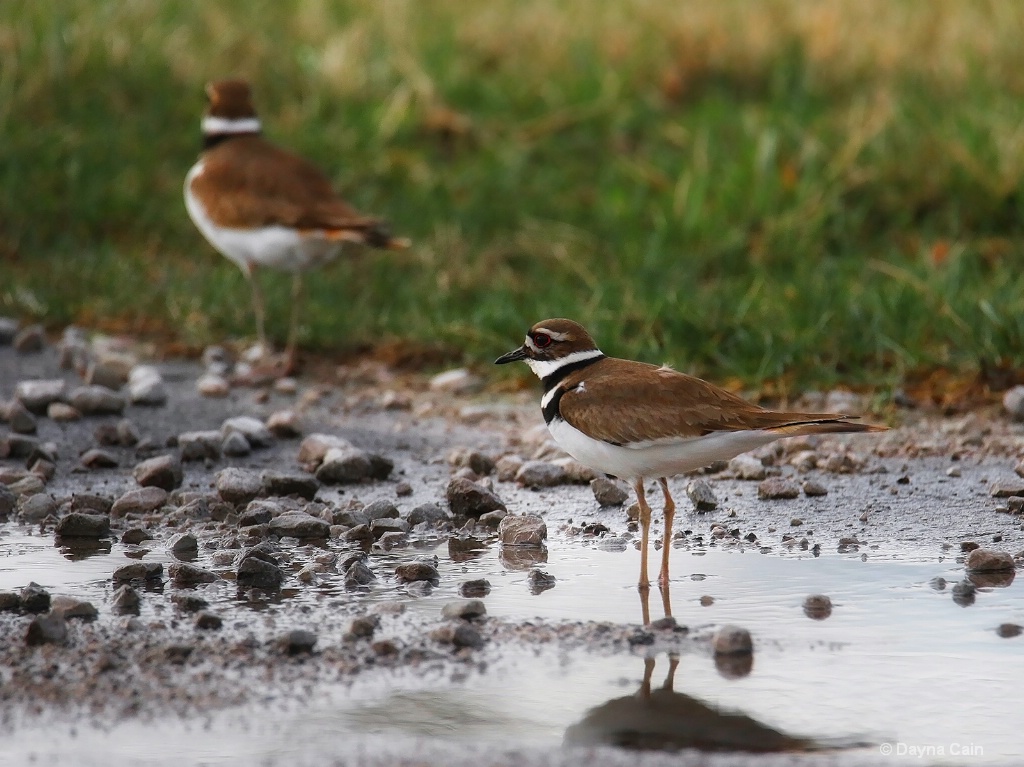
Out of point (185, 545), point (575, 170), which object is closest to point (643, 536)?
point (185, 545)

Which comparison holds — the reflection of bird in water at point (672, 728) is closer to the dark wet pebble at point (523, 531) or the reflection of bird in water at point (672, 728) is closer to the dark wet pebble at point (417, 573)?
the dark wet pebble at point (417, 573)

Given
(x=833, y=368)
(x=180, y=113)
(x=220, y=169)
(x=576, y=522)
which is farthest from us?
(x=180, y=113)

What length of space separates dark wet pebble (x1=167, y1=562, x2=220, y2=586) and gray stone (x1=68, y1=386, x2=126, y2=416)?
8.16 feet

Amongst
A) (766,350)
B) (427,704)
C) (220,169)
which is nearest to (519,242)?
(220,169)

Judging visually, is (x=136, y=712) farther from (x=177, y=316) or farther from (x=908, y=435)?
(x=177, y=316)

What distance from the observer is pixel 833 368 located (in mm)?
7375

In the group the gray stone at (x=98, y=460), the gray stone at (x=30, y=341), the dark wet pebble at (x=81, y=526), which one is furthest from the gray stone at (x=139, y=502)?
the gray stone at (x=30, y=341)

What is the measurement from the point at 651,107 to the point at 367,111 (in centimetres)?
212

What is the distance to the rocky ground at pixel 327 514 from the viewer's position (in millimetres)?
4156

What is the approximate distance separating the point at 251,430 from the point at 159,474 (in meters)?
0.75

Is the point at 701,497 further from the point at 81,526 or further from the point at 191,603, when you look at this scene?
the point at 81,526

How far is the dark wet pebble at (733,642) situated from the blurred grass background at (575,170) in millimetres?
3238

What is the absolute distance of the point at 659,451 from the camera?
504 cm

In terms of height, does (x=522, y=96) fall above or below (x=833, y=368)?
above
